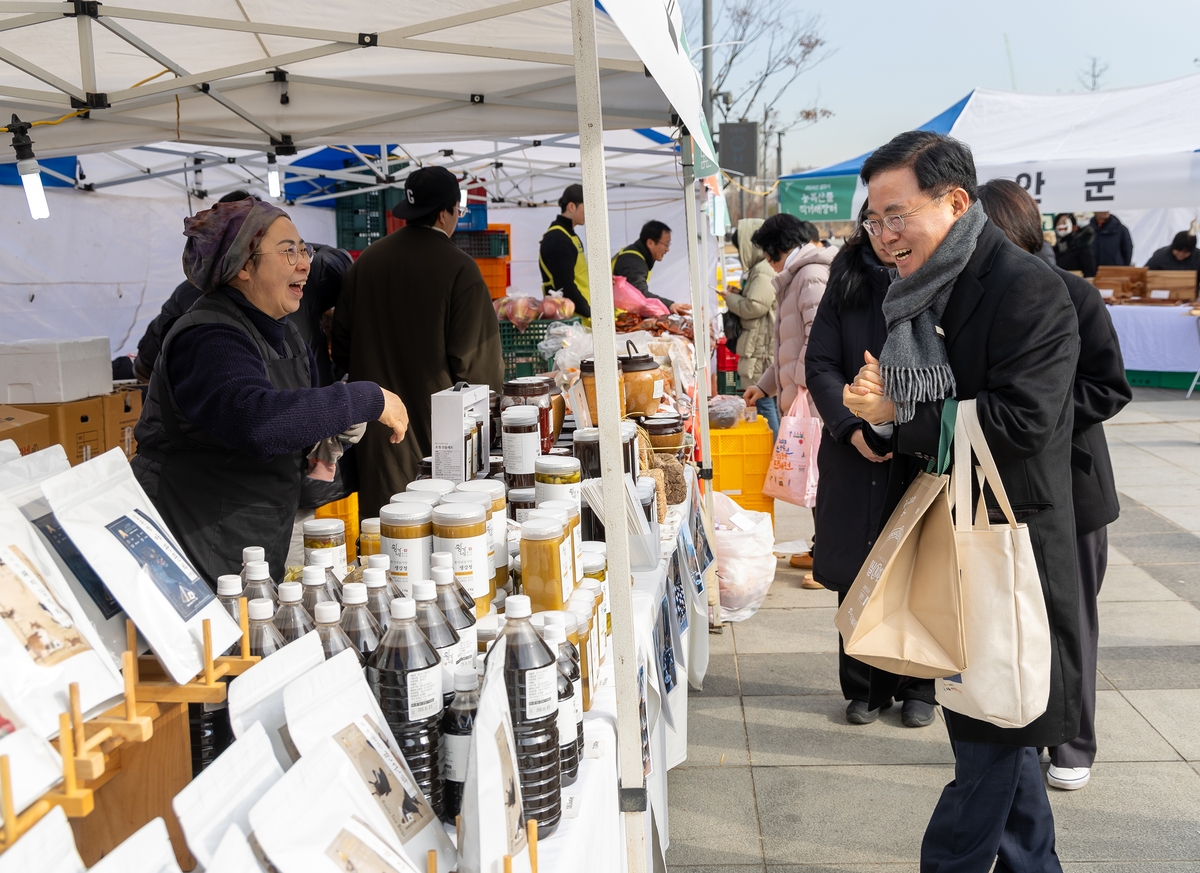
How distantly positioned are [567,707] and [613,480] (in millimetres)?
491

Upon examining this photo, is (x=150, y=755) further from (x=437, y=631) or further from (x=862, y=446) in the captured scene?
(x=862, y=446)

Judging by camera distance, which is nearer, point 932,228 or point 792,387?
point 932,228

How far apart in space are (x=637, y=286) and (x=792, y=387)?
9.49 ft

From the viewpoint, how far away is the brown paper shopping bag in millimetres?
2111

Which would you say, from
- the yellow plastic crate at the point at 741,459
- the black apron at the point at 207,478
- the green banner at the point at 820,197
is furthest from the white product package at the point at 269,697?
the green banner at the point at 820,197

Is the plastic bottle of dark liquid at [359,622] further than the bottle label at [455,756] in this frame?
Yes

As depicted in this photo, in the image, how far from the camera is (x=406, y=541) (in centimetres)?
200

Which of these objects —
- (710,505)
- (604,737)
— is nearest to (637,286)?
(710,505)

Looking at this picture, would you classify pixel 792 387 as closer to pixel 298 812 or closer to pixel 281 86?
pixel 281 86

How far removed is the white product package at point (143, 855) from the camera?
97 centimetres

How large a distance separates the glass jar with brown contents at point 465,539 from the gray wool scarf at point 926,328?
0.99 m

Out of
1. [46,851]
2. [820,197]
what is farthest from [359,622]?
[820,197]

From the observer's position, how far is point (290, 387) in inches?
102

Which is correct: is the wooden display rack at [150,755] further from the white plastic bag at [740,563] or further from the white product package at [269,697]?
the white plastic bag at [740,563]
